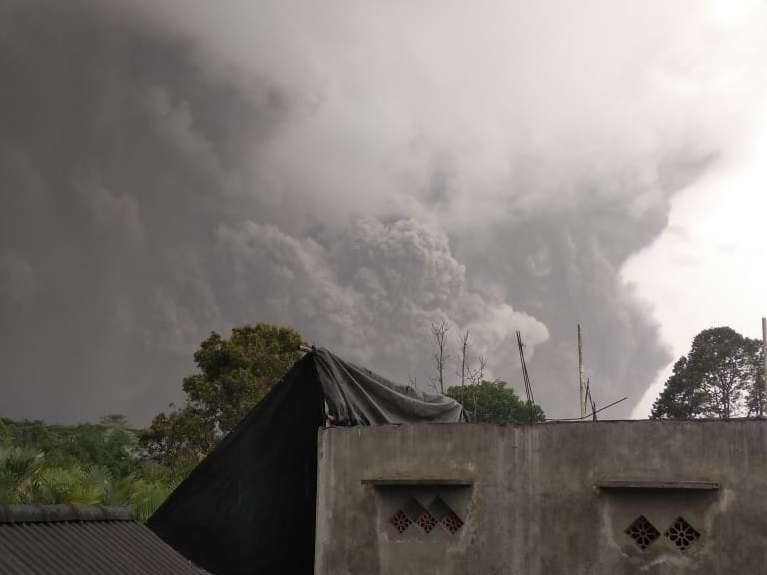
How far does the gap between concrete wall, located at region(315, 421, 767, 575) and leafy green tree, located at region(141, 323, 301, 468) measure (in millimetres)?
21470

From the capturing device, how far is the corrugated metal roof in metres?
5.79

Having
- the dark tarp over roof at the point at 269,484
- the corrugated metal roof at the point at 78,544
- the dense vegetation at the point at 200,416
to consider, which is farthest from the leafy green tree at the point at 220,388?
the corrugated metal roof at the point at 78,544

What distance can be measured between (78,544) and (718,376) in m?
40.0

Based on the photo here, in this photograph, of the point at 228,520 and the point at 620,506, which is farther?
the point at 228,520

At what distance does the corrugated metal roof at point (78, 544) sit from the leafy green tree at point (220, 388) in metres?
22.4

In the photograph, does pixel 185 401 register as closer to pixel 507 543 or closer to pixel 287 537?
pixel 287 537

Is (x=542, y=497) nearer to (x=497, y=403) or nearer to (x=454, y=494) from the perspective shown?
(x=454, y=494)

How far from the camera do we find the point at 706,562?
7.23 meters

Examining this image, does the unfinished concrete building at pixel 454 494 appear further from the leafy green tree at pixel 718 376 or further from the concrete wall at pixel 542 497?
the leafy green tree at pixel 718 376

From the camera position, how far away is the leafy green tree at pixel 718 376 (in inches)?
1590

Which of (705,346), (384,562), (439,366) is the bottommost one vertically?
(384,562)

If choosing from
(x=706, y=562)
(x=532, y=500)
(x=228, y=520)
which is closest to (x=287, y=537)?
(x=228, y=520)

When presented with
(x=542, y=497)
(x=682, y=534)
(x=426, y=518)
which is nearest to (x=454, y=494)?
(x=426, y=518)

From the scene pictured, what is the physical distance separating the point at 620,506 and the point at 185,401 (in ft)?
85.3
